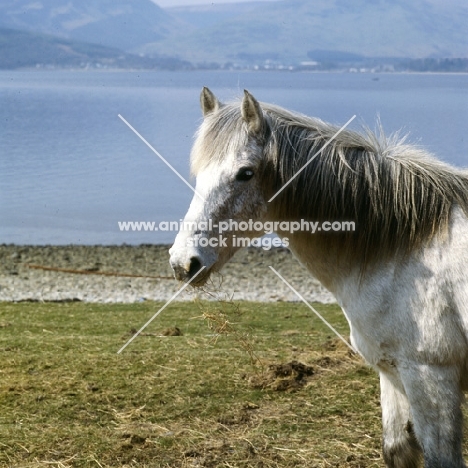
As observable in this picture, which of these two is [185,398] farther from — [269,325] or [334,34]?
[334,34]

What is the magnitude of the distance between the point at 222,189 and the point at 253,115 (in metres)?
0.37

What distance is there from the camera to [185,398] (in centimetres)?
511

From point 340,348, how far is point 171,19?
192 metres

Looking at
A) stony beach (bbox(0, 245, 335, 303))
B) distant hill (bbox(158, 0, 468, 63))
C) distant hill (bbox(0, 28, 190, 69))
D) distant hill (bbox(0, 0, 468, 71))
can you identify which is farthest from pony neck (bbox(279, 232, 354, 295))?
distant hill (bbox(158, 0, 468, 63))

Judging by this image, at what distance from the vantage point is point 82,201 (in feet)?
78.7

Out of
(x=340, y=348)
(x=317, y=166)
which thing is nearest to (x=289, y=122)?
(x=317, y=166)

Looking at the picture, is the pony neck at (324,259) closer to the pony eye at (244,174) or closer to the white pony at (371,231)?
the white pony at (371,231)

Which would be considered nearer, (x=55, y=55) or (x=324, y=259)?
(x=324, y=259)

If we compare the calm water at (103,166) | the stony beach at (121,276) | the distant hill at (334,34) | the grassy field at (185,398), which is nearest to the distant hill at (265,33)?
the distant hill at (334,34)

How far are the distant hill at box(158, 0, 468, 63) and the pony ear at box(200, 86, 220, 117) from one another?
4763 inches

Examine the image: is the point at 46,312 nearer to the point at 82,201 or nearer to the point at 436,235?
the point at 436,235

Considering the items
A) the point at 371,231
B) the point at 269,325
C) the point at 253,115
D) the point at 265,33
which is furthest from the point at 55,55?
the point at 371,231

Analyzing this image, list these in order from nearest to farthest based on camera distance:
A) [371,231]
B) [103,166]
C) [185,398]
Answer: [371,231]
[185,398]
[103,166]

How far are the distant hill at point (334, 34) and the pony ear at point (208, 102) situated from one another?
397 feet
